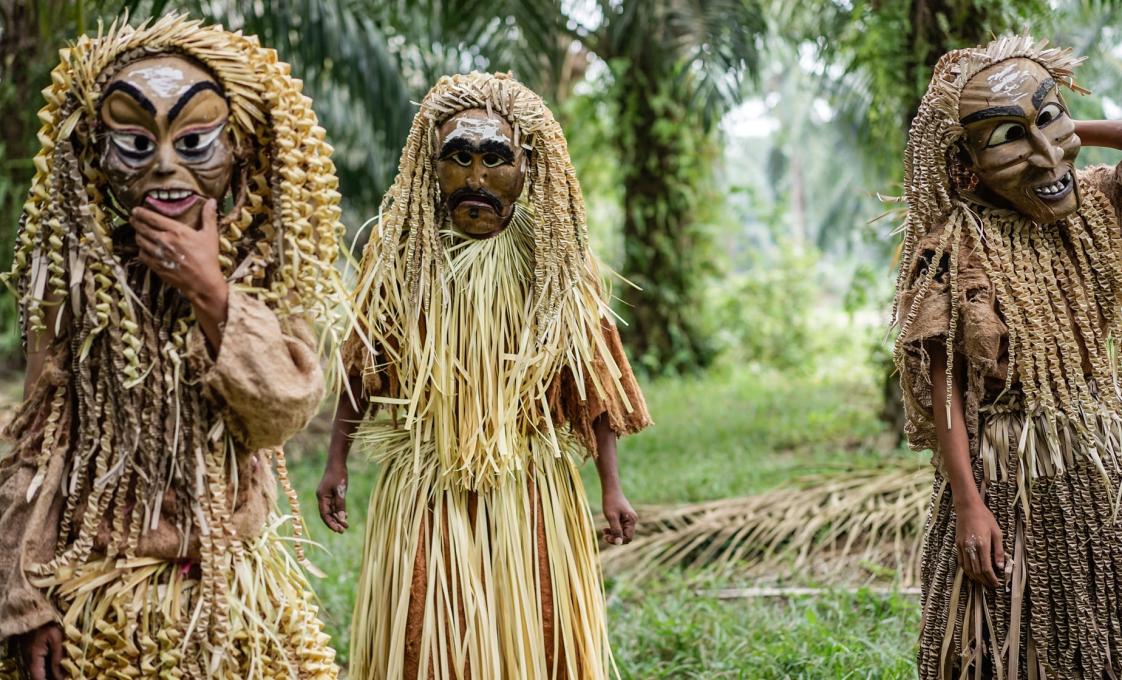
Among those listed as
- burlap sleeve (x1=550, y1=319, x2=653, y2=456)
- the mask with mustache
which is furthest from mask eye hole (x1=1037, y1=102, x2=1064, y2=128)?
the mask with mustache

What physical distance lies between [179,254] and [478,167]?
0.98 meters

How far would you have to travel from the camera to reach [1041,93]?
2611 millimetres

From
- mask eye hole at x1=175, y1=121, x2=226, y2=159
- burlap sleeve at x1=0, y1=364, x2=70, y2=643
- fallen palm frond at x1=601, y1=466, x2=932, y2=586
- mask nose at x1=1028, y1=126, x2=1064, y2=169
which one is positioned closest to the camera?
burlap sleeve at x1=0, y1=364, x2=70, y2=643

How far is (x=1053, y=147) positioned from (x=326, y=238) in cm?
162

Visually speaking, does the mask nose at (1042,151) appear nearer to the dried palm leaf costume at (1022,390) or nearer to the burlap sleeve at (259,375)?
the dried palm leaf costume at (1022,390)

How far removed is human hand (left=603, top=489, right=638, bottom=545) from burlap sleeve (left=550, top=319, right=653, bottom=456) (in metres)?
0.14

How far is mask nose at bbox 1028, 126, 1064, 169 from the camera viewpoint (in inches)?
102

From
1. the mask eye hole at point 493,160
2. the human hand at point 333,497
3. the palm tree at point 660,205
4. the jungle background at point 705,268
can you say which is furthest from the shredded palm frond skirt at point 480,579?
the palm tree at point 660,205

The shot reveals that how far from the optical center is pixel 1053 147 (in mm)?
2605

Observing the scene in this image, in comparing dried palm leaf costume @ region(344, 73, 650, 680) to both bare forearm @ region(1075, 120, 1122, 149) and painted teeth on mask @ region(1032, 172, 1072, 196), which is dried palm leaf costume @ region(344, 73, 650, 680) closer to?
painted teeth on mask @ region(1032, 172, 1072, 196)

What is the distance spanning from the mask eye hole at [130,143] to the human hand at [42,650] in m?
0.85

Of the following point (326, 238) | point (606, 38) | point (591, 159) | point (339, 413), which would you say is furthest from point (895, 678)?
point (591, 159)

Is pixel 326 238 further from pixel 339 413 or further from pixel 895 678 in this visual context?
pixel 895 678

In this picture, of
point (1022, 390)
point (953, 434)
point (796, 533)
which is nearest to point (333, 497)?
point (953, 434)
